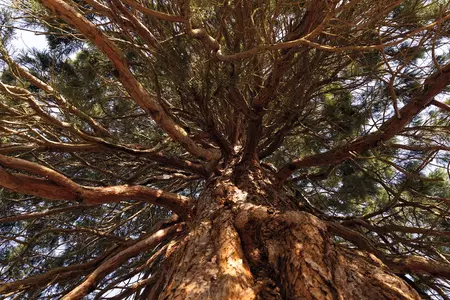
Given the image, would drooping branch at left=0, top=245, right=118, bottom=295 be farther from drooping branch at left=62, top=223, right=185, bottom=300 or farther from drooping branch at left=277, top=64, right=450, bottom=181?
drooping branch at left=277, top=64, right=450, bottom=181

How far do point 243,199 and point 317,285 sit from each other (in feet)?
3.08

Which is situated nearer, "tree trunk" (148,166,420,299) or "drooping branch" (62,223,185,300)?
"tree trunk" (148,166,420,299)

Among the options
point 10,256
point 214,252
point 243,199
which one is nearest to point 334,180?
point 243,199

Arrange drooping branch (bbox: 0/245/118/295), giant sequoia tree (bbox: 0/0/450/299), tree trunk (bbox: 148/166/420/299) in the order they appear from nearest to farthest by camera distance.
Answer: tree trunk (bbox: 148/166/420/299)
giant sequoia tree (bbox: 0/0/450/299)
drooping branch (bbox: 0/245/118/295)

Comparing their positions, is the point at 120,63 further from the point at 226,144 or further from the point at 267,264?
the point at 226,144

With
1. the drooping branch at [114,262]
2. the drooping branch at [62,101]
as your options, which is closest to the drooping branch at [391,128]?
the drooping branch at [114,262]

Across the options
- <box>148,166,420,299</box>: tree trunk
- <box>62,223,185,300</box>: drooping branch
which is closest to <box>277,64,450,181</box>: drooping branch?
<box>148,166,420,299</box>: tree trunk

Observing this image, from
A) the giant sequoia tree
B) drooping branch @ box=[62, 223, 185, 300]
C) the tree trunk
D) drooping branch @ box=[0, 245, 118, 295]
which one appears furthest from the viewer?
drooping branch @ box=[0, 245, 118, 295]

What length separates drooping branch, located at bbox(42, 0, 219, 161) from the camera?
1544mm

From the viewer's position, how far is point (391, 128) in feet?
7.30

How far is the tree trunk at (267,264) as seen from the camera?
46.4 inches

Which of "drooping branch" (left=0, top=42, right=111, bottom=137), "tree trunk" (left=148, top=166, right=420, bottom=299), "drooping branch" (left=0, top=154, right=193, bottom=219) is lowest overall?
"tree trunk" (left=148, top=166, right=420, bottom=299)

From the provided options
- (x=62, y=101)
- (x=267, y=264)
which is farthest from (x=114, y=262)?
(x=62, y=101)

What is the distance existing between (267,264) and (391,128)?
136 cm
